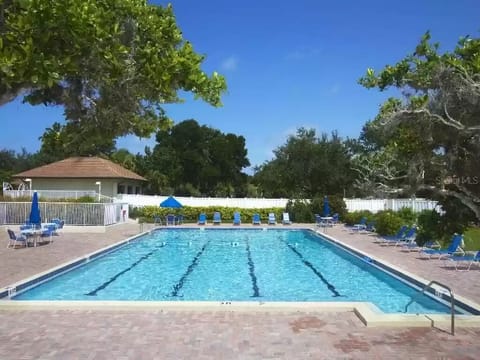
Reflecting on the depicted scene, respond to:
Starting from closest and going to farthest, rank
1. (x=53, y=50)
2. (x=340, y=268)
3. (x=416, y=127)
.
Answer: (x=53, y=50), (x=416, y=127), (x=340, y=268)

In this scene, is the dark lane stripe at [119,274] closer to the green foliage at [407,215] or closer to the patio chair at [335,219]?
the green foliage at [407,215]

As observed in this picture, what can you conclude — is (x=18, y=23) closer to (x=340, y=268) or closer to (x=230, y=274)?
(x=230, y=274)

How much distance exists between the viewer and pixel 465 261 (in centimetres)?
1518

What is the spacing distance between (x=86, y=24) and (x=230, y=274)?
12.3 metres

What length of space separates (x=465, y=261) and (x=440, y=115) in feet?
38.9

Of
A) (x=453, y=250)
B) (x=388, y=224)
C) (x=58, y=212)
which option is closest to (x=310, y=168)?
(x=388, y=224)

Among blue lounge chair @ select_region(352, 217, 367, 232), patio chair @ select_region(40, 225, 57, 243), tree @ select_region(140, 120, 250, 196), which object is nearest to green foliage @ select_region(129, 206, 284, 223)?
blue lounge chair @ select_region(352, 217, 367, 232)

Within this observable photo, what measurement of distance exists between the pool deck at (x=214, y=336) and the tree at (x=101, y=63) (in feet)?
9.30

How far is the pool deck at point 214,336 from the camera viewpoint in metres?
6.44

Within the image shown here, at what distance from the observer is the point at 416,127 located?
16.1ft

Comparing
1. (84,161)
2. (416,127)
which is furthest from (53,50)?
(84,161)

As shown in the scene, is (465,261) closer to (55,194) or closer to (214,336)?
(214,336)

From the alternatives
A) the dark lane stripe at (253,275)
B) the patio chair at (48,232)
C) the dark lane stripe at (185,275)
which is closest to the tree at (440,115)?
the dark lane stripe at (253,275)

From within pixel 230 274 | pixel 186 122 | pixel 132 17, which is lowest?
pixel 230 274
